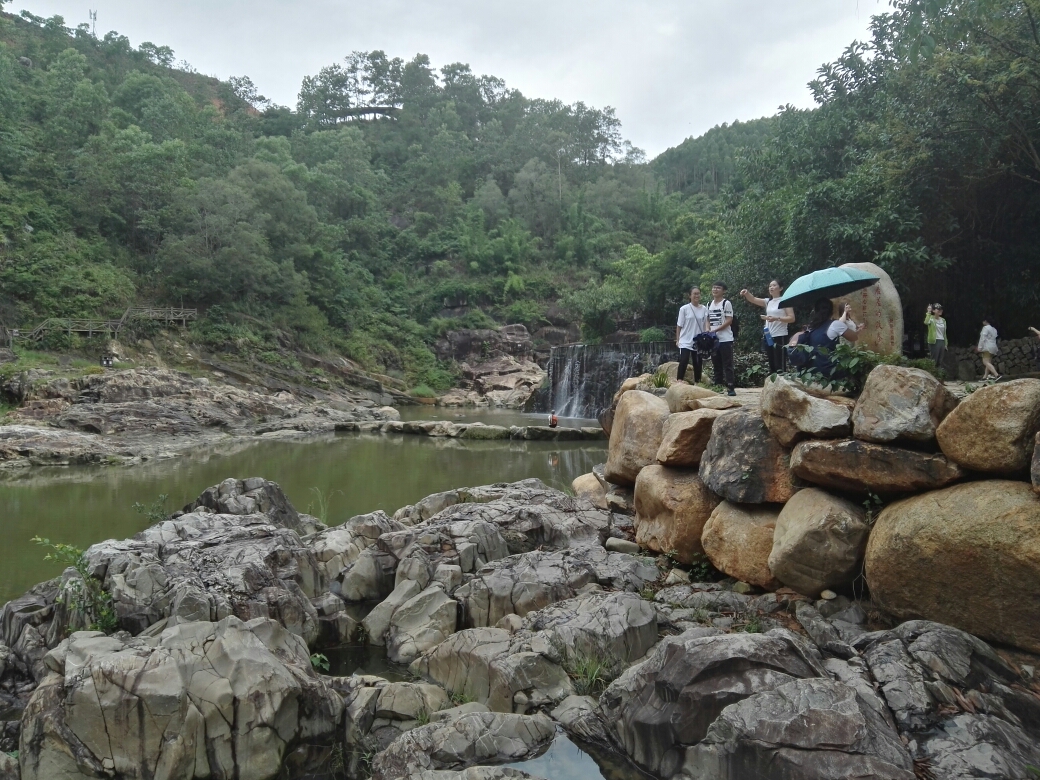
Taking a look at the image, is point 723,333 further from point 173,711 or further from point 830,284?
point 173,711

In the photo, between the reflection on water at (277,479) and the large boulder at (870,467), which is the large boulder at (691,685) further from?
the reflection on water at (277,479)

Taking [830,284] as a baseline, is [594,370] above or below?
below

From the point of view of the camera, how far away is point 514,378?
113ft

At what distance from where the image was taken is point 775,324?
25.5ft

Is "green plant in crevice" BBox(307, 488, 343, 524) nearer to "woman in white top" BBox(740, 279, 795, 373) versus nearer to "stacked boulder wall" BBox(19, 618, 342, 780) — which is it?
"stacked boulder wall" BBox(19, 618, 342, 780)

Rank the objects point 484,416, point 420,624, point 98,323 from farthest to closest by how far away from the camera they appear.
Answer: point 484,416, point 98,323, point 420,624

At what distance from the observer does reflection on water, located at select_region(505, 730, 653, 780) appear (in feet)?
11.9

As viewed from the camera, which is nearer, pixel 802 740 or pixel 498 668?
pixel 802 740

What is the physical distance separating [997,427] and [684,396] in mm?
3702

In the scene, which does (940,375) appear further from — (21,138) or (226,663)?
(21,138)

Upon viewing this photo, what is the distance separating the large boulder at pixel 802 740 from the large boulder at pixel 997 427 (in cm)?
178

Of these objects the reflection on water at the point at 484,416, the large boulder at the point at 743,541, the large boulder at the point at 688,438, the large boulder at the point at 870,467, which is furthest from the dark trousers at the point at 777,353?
the reflection on water at the point at 484,416

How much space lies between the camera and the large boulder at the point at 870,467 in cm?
441

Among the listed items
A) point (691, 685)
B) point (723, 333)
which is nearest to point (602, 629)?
point (691, 685)
